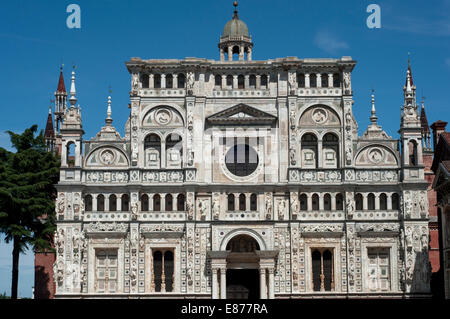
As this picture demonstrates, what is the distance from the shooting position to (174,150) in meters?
59.0

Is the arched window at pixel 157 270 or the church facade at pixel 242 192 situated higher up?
the church facade at pixel 242 192

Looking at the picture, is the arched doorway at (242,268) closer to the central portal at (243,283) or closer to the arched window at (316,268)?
the central portal at (243,283)

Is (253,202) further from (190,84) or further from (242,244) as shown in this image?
(190,84)

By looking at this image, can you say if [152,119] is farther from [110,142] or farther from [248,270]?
[248,270]

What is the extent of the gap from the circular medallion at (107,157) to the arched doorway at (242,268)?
11000mm

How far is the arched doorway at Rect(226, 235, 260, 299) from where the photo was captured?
57.7 metres

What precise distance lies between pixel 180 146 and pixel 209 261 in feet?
29.8

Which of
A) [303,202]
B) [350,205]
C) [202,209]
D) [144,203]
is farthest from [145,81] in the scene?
[350,205]

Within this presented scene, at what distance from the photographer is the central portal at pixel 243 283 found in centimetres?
5781

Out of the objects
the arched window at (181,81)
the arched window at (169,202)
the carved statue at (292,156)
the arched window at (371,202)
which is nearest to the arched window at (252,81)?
the arched window at (181,81)

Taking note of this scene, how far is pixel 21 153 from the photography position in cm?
6169

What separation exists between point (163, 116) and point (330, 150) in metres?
13.1

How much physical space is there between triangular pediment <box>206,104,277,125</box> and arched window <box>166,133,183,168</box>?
2844 mm

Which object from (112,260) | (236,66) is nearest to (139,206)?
(112,260)
